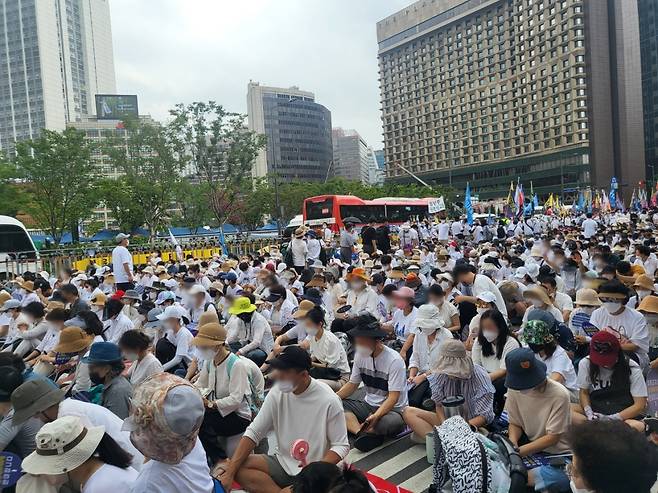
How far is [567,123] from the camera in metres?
79.8

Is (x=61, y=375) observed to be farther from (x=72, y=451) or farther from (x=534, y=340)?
(x=534, y=340)

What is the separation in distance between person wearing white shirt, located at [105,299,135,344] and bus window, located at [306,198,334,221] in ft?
72.0

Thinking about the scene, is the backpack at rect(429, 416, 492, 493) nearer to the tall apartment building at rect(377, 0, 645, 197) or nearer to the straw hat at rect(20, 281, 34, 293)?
the straw hat at rect(20, 281, 34, 293)

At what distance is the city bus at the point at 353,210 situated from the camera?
28.8m

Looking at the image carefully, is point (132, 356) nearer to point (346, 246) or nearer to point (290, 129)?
point (346, 246)

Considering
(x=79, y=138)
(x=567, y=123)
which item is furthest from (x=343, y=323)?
(x=567, y=123)

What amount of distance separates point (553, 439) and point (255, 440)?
2.12 m

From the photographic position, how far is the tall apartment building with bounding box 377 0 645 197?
78.6 m

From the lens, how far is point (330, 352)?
19.2 feet

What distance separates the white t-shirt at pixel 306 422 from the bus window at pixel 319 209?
2533 centimetres

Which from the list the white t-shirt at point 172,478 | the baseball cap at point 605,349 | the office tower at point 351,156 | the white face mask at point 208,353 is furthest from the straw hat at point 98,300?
the office tower at point 351,156

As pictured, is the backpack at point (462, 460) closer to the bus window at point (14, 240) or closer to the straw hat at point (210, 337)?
the straw hat at point (210, 337)

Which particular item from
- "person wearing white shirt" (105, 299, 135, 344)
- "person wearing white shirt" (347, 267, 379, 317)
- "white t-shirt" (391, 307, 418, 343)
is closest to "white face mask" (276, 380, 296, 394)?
"white t-shirt" (391, 307, 418, 343)

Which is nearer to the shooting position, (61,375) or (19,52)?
(61,375)
